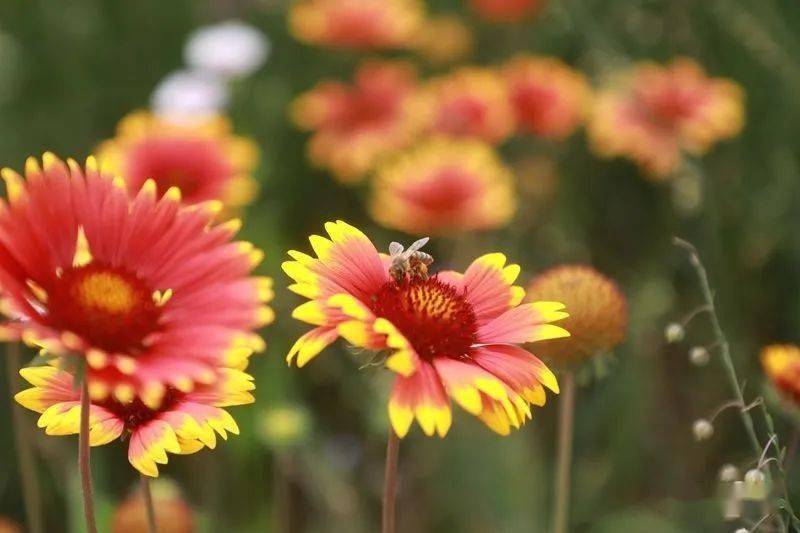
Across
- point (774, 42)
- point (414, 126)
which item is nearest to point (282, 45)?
point (414, 126)

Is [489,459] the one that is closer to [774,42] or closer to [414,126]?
[414,126]

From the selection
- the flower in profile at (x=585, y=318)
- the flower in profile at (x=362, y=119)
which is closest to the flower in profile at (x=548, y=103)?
the flower in profile at (x=362, y=119)

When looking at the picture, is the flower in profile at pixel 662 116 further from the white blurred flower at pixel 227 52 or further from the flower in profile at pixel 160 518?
the flower in profile at pixel 160 518

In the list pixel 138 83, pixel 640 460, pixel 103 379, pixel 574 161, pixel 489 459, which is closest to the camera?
pixel 103 379

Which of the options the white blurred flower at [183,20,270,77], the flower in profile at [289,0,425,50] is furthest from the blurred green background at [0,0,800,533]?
the flower in profile at [289,0,425,50]

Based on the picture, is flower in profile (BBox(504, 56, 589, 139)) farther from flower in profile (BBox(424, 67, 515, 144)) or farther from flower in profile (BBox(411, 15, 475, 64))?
flower in profile (BBox(411, 15, 475, 64))
